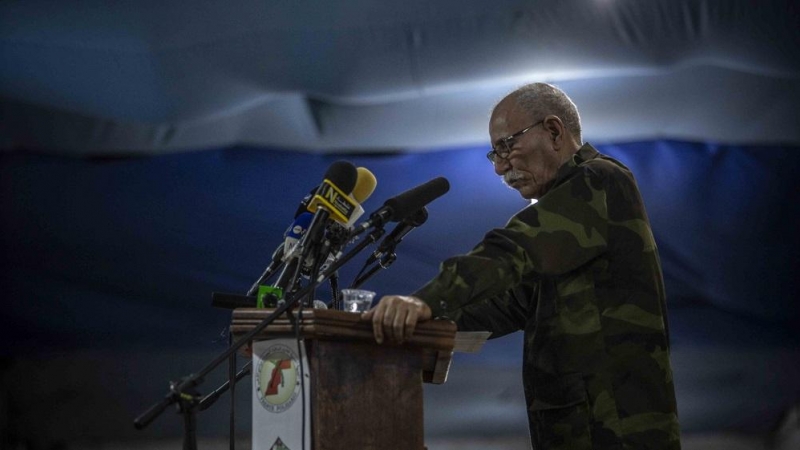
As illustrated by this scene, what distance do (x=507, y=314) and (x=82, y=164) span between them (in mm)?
2287

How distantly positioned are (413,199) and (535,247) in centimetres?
27

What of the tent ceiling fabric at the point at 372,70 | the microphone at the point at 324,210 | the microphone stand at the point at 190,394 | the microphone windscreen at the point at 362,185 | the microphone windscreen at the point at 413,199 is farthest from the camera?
the tent ceiling fabric at the point at 372,70

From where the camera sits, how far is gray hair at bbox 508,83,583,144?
239cm

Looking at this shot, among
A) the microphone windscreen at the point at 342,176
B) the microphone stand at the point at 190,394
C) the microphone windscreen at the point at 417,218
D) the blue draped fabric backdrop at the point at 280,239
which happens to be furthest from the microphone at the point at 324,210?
the blue draped fabric backdrop at the point at 280,239

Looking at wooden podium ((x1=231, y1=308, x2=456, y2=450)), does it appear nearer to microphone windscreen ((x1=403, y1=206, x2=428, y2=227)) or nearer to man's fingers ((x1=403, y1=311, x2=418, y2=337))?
man's fingers ((x1=403, y1=311, x2=418, y2=337))

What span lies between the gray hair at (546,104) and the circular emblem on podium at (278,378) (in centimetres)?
97

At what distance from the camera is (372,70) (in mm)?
3924

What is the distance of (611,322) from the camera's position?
2.09 meters

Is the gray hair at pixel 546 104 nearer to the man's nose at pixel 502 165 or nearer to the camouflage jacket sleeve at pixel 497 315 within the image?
the man's nose at pixel 502 165

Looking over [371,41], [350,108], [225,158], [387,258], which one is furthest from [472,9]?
[387,258]

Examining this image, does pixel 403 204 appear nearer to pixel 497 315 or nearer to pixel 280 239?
pixel 497 315

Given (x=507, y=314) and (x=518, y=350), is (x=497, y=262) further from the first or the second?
(x=518, y=350)

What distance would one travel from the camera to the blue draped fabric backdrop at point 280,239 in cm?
384

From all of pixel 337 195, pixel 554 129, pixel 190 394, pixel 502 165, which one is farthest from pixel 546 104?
pixel 190 394
